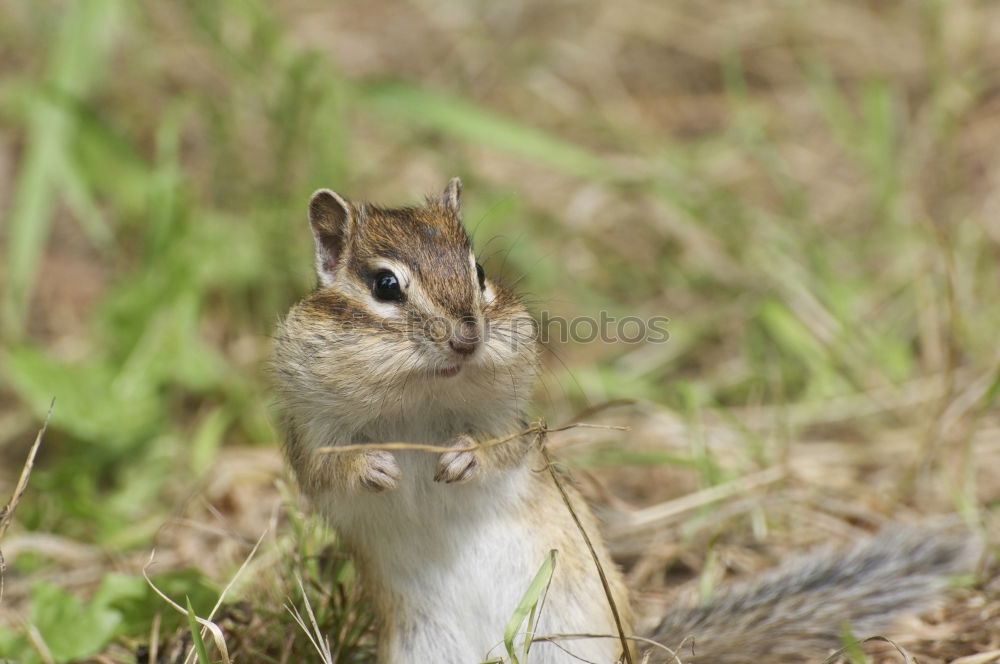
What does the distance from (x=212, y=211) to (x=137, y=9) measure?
157cm

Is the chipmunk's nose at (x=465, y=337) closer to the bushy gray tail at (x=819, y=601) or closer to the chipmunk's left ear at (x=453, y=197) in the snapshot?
the chipmunk's left ear at (x=453, y=197)

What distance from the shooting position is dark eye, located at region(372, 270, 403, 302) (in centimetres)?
253

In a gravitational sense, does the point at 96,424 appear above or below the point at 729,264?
below

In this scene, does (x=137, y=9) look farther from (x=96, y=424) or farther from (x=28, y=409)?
(x=96, y=424)

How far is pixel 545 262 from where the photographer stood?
17.0 feet

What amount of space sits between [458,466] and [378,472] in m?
0.18

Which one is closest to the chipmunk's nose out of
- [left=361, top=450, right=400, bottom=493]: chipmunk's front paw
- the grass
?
[left=361, top=450, right=400, bottom=493]: chipmunk's front paw

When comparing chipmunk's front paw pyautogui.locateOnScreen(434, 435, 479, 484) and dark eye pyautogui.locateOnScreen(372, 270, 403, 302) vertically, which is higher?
dark eye pyautogui.locateOnScreen(372, 270, 403, 302)

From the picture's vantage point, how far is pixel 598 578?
8.98 ft

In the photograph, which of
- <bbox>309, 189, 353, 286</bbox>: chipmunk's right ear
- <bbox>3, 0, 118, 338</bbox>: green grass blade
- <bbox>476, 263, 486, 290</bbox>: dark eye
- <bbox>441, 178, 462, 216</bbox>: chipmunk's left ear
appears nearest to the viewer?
<bbox>476, 263, 486, 290</bbox>: dark eye

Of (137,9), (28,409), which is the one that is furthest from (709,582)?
(137,9)

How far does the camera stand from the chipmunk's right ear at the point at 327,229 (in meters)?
2.76

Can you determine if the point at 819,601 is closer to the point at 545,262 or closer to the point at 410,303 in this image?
the point at 410,303

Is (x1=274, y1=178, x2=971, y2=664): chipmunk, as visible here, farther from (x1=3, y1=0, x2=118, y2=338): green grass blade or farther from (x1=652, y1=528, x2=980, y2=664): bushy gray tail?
(x1=3, y1=0, x2=118, y2=338): green grass blade
